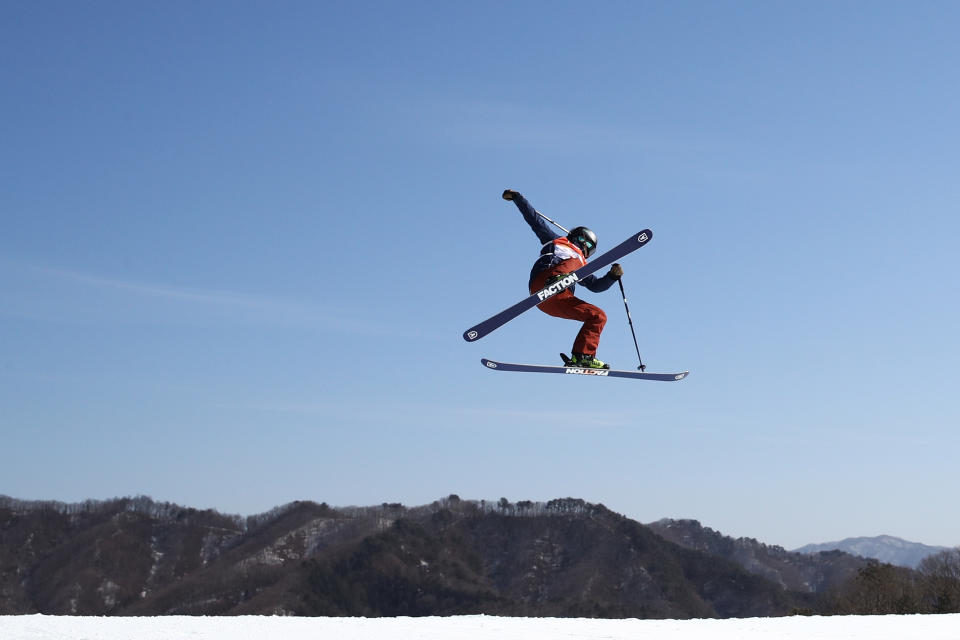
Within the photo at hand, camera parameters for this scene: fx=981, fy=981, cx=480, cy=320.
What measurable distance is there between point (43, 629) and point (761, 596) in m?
199

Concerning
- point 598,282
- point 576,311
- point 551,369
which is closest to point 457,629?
point 551,369

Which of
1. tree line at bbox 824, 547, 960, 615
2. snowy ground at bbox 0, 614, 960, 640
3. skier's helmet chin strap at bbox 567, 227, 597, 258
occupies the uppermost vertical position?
skier's helmet chin strap at bbox 567, 227, 597, 258

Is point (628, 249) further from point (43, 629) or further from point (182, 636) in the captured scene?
point (43, 629)

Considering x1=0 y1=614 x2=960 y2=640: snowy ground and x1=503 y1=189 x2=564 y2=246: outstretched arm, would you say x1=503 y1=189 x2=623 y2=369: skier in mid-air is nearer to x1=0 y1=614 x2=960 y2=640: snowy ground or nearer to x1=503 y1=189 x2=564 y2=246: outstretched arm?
x1=503 y1=189 x2=564 y2=246: outstretched arm

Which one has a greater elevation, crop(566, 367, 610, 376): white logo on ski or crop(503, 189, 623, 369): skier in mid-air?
crop(503, 189, 623, 369): skier in mid-air

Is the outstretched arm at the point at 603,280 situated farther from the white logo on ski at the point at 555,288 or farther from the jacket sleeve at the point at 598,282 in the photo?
the white logo on ski at the point at 555,288

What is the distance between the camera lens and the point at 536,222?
1628 centimetres

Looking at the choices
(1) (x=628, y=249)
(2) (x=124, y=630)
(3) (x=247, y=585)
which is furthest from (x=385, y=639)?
(3) (x=247, y=585)

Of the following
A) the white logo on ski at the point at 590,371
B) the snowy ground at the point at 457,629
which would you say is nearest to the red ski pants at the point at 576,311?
the white logo on ski at the point at 590,371

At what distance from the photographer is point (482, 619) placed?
18.0m

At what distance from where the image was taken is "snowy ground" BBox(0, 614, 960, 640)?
1623cm

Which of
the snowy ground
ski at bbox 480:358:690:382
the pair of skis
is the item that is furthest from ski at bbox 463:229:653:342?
the snowy ground

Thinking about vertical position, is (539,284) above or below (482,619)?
above

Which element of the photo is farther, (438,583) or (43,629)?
(438,583)
